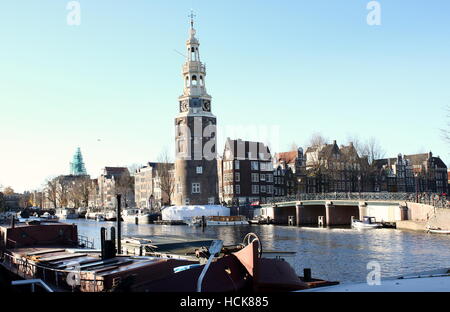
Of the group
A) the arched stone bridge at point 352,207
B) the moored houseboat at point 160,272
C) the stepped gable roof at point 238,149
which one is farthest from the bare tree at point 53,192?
the moored houseboat at point 160,272

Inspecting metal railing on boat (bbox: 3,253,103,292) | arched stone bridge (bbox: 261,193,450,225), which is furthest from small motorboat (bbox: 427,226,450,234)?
metal railing on boat (bbox: 3,253,103,292)

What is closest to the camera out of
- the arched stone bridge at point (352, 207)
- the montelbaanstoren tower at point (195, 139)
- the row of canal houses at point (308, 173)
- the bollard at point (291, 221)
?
the arched stone bridge at point (352, 207)

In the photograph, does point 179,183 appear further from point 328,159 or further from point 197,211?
point 328,159

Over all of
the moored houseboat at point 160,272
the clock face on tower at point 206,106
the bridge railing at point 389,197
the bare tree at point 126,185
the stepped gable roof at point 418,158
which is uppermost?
Result: the clock face on tower at point 206,106

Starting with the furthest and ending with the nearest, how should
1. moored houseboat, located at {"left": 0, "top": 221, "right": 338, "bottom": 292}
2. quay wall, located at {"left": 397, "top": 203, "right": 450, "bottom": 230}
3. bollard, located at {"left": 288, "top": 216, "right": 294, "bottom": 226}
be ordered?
bollard, located at {"left": 288, "top": 216, "right": 294, "bottom": 226} < quay wall, located at {"left": 397, "top": 203, "right": 450, "bottom": 230} < moored houseboat, located at {"left": 0, "top": 221, "right": 338, "bottom": 292}

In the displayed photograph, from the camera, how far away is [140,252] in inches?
1178

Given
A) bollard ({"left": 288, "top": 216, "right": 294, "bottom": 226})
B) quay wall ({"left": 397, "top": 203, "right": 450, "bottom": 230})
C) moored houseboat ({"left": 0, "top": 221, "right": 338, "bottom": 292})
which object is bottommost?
bollard ({"left": 288, "top": 216, "right": 294, "bottom": 226})

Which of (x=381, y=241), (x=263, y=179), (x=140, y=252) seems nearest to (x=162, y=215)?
(x=263, y=179)

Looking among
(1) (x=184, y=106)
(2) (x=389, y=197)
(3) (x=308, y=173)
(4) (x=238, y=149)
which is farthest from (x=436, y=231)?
(1) (x=184, y=106)

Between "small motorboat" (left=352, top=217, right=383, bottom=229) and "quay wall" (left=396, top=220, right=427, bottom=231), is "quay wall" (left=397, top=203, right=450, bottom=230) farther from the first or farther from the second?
"small motorboat" (left=352, top=217, right=383, bottom=229)

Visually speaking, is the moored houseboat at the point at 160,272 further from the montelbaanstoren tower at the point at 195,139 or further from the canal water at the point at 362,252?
the montelbaanstoren tower at the point at 195,139

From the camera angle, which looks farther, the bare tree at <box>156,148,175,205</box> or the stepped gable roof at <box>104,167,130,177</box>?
the stepped gable roof at <box>104,167,130,177</box>

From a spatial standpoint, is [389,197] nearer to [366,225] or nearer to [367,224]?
[367,224]

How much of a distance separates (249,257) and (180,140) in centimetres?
8435
